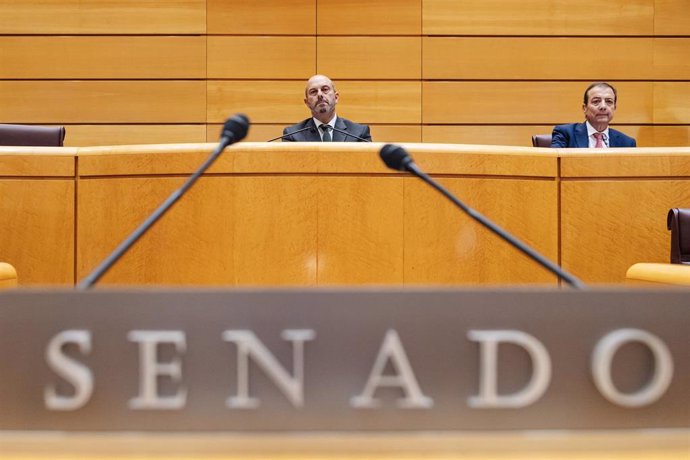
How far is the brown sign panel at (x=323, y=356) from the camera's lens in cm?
67

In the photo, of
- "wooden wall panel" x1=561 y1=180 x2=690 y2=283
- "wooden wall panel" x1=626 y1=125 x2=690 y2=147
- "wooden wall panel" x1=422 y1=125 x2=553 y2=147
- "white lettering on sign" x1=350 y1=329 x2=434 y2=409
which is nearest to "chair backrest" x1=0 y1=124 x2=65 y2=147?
"wooden wall panel" x1=561 y1=180 x2=690 y2=283

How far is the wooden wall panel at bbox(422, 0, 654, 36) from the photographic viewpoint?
5746mm

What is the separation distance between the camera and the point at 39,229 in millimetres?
3098

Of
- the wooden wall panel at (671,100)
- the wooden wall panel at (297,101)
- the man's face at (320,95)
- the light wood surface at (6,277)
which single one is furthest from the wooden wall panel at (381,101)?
the light wood surface at (6,277)

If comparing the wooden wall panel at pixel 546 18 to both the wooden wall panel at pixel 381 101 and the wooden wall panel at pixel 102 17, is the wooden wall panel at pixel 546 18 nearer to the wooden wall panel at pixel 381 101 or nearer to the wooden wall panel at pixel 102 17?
the wooden wall panel at pixel 381 101

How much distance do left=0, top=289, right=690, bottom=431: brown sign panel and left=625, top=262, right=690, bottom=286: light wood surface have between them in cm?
192

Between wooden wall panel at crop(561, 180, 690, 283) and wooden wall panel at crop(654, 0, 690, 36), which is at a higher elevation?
wooden wall panel at crop(654, 0, 690, 36)

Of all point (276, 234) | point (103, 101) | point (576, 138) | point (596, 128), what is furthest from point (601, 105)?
point (103, 101)

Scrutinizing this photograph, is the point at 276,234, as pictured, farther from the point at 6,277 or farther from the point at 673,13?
the point at 673,13

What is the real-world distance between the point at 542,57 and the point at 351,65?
1.53 meters

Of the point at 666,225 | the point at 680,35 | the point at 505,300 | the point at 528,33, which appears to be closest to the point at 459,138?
the point at 528,33

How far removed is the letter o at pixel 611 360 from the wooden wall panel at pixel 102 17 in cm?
548

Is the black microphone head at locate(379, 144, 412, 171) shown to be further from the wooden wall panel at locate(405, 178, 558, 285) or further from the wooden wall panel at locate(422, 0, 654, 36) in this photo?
the wooden wall panel at locate(422, 0, 654, 36)

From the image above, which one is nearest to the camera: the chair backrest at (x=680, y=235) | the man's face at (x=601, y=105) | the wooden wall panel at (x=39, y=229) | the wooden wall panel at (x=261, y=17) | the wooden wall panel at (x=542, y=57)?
the chair backrest at (x=680, y=235)
